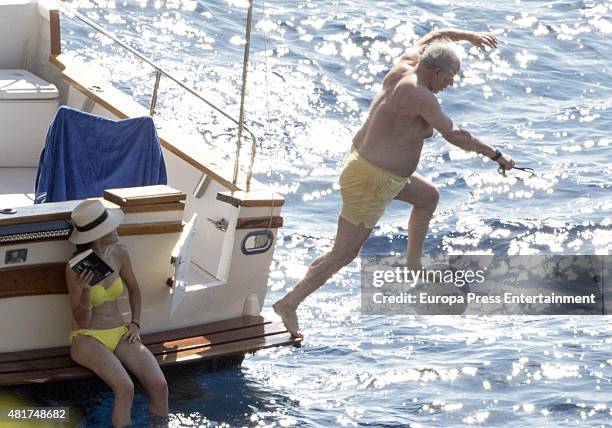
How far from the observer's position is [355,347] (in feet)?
32.2

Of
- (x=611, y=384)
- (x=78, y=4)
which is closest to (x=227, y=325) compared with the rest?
(x=611, y=384)

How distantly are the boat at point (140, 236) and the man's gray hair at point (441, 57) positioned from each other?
103 centimetres

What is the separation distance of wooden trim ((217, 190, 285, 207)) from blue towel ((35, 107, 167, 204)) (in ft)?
1.36

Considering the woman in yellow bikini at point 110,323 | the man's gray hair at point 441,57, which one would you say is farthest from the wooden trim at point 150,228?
the man's gray hair at point 441,57

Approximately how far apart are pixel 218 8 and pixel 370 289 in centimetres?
809

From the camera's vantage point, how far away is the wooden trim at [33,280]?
7746 mm

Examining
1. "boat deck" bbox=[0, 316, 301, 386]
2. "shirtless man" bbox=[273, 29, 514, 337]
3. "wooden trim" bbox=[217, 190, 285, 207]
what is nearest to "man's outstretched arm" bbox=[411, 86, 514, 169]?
"shirtless man" bbox=[273, 29, 514, 337]

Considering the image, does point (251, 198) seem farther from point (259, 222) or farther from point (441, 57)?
point (441, 57)

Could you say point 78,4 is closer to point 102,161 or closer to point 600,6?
point 600,6

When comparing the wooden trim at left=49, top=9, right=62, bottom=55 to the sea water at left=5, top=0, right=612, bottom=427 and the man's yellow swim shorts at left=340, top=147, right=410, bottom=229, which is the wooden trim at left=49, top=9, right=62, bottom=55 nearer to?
the sea water at left=5, top=0, right=612, bottom=427

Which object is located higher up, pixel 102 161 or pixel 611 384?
pixel 102 161

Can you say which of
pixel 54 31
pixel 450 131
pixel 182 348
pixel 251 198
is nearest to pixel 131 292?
pixel 182 348

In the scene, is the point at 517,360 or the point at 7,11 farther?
the point at 7,11

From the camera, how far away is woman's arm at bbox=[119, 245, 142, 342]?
26.0 ft
